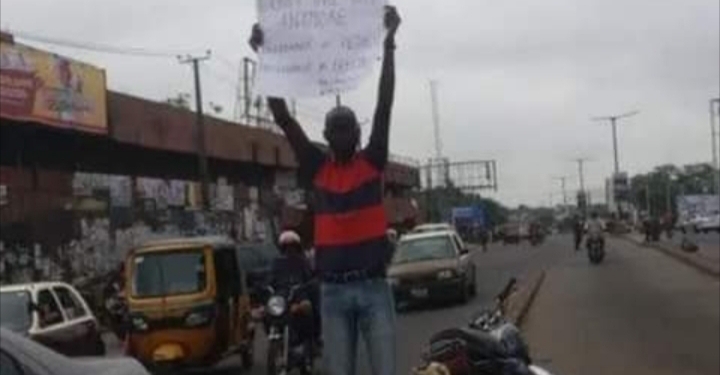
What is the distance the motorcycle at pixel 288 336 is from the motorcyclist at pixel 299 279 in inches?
1.4

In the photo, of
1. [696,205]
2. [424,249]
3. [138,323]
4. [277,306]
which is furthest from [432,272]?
[696,205]

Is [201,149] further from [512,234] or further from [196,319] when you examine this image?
[512,234]

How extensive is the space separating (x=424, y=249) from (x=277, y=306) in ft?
56.8

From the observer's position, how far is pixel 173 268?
61.0ft

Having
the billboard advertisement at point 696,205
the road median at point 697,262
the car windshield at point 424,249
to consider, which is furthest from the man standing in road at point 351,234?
the billboard advertisement at point 696,205

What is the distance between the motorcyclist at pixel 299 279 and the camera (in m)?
15.5

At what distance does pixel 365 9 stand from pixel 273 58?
510mm

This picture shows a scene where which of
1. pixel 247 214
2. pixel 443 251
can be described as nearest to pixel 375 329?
pixel 443 251

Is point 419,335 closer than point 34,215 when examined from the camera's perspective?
Yes

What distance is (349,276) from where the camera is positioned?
23.7 ft

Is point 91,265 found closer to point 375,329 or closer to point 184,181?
point 184,181

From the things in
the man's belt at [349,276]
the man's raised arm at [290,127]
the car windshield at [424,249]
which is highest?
the man's raised arm at [290,127]

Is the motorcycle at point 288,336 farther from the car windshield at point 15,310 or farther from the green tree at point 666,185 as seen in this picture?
the green tree at point 666,185

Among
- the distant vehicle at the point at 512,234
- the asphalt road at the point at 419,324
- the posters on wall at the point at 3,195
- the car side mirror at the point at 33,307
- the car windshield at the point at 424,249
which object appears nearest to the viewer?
the car side mirror at the point at 33,307
